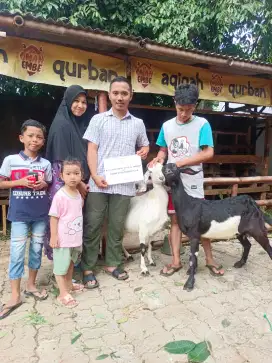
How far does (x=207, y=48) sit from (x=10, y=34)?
597 cm

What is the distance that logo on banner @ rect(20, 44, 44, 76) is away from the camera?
4.04 meters

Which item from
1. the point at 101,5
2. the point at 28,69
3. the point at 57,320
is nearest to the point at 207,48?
the point at 101,5

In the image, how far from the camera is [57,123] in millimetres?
2961

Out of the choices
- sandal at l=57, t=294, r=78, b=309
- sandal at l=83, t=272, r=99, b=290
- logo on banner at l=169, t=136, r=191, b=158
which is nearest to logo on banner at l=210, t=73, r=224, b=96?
logo on banner at l=169, t=136, r=191, b=158

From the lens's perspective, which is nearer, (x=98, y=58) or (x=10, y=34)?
(x=10, y=34)

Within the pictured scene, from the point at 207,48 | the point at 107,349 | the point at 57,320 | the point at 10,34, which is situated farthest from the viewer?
the point at 207,48

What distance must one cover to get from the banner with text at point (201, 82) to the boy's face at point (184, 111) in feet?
6.69

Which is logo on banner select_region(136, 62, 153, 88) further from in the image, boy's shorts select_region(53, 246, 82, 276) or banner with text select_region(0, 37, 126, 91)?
boy's shorts select_region(53, 246, 82, 276)

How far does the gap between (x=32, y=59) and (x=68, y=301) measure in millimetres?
3037

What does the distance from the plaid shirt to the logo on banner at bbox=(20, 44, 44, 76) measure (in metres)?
1.57

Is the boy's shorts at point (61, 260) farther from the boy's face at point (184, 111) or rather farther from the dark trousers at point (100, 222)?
the boy's face at point (184, 111)

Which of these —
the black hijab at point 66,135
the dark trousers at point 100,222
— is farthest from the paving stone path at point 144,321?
the black hijab at point 66,135

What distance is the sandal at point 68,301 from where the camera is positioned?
283 cm

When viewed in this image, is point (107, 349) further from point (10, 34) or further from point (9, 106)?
point (9, 106)
